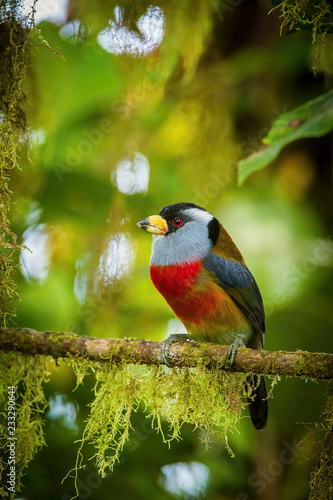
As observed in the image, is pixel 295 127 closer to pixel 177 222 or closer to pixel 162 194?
pixel 177 222

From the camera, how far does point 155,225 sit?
2.86 m

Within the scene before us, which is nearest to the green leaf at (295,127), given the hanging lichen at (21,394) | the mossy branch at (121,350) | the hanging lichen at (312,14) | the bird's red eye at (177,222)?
the hanging lichen at (312,14)

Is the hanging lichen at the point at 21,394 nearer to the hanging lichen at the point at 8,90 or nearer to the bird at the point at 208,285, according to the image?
the hanging lichen at the point at 8,90

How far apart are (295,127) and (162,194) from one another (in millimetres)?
1769

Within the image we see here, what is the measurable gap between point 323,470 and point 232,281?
1.09 metres

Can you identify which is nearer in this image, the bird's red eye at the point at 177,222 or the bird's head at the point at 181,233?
the bird's head at the point at 181,233

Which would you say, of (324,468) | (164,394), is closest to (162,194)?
(164,394)

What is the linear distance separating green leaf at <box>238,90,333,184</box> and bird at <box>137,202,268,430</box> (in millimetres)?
745

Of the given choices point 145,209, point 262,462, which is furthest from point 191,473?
point 145,209

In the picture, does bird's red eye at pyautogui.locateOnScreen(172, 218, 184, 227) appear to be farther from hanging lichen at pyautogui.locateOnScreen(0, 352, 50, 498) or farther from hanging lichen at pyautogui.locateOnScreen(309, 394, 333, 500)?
hanging lichen at pyautogui.locateOnScreen(309, 394, 333, 500)

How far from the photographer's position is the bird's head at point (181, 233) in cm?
272

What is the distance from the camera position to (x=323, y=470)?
1.87 meters

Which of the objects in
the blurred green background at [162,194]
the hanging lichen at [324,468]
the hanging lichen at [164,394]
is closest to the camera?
the hanging lichen at [324,468]

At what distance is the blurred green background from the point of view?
3.04 meters
